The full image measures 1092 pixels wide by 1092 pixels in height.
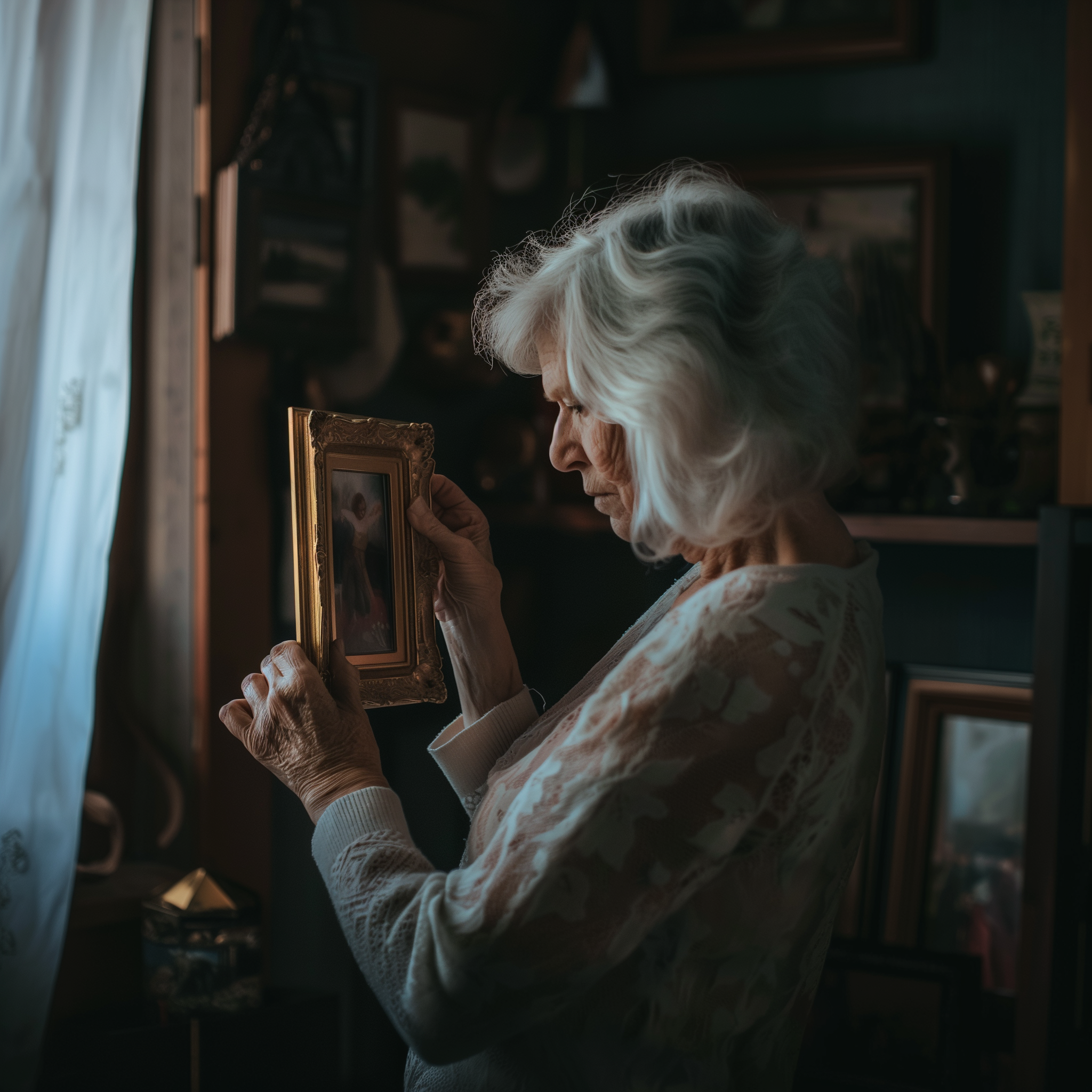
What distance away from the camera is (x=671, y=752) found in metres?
0.74

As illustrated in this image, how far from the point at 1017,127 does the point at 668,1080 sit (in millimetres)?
1868

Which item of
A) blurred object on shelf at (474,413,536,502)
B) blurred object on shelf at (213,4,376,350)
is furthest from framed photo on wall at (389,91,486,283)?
blurred object on shelf at (474,413,536,502)

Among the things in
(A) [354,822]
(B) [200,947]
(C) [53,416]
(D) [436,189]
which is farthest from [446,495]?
(D) [436,189]

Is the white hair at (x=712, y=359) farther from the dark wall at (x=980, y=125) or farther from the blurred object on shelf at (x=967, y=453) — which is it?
the dark wall at (x=980, y=125)

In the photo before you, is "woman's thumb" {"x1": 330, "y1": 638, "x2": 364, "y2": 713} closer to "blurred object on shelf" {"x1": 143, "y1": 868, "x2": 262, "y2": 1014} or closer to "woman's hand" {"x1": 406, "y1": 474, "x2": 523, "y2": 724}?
"woman's hand" {"x1": 406, "y1": 474, "x2": 523, "y2": 724}

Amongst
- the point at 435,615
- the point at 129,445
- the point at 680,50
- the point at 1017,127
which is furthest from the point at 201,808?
the point at 1017,127

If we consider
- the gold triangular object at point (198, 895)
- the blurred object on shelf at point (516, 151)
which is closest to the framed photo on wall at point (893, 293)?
the blurred object on shelf at point (516, 151)

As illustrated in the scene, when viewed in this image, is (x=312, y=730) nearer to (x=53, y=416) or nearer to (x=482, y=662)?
(x=482, y=662)

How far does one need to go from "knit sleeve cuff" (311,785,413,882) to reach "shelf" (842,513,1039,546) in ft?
3.57

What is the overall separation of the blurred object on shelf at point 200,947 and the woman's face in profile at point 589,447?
0.98 meters

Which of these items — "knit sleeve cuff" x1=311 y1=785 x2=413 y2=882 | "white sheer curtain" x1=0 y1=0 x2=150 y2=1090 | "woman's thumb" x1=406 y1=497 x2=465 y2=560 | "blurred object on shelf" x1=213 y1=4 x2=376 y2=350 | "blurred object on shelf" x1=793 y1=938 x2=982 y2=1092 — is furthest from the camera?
"blurred object on shelf" x1=213 y1=4 x2=376 y2=350

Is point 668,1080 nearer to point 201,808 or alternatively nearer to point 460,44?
point 201,808

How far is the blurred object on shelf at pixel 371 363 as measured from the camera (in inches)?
76.7

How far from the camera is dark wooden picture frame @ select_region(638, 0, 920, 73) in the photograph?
79.4 inches
